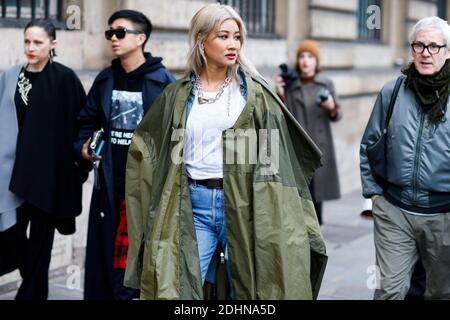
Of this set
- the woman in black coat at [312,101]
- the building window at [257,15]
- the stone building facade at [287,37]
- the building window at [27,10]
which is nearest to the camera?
the building window at [27,10]

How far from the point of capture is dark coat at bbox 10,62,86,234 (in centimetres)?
514

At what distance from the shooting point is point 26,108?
203 inches

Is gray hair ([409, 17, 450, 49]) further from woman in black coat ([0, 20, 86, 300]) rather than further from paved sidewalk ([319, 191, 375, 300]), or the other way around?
paved sidewalk ([319, 191, 375, 300])

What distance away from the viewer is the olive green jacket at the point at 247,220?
3.81 metres

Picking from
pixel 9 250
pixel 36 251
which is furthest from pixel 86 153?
pixel 9 250

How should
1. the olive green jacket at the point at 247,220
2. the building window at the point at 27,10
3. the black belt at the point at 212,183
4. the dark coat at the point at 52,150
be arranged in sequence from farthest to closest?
the building window at the point at 27,10, the dark coat at the point at 52,150, the black belt at the point at 212,183, the olive green jacket at the point at 247,220

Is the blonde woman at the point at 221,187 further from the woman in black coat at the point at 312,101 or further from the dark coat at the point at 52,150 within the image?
the woman in black coat at the point at 312,101

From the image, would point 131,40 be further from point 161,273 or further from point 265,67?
point 265,67

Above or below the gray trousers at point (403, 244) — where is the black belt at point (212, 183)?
above

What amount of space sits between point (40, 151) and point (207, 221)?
64.1 inches

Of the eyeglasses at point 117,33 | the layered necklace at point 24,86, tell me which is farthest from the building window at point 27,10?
the eyeglasses at point 117,33

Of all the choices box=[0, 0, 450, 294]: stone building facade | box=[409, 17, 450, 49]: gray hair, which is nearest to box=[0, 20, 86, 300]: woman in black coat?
box=[0, 0, 450, 294]: stone building facade

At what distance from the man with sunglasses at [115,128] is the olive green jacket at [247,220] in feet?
3.49

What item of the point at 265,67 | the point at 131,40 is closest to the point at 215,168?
the point at 131,40
